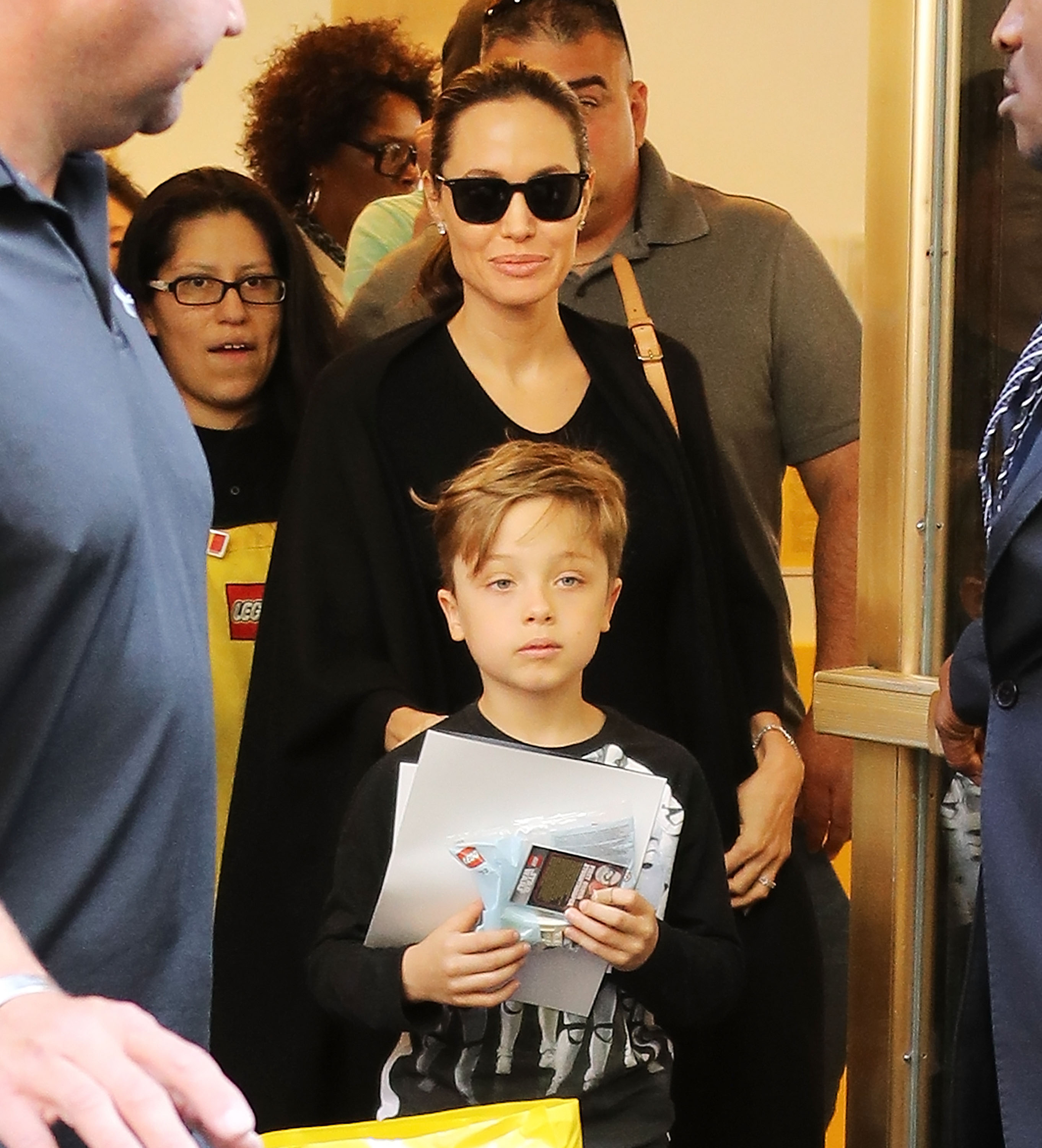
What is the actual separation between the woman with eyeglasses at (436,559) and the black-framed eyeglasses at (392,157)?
0.58 ft

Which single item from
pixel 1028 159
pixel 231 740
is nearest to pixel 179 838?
pixel 231 740

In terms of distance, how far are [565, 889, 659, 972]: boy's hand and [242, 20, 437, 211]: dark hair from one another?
1.08m

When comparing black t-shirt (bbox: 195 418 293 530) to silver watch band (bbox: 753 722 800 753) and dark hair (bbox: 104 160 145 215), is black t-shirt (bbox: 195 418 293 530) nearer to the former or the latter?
dark hair (bbox: 104 160 145 215)

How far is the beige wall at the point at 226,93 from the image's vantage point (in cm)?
227

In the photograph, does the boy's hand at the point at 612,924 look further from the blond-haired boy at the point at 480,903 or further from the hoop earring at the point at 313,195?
the hoop earring at the point at 313,195

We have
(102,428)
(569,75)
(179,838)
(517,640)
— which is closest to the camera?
(102,428)

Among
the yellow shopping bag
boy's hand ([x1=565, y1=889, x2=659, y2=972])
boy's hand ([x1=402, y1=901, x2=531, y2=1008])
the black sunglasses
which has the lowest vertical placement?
the yellow shopping bag

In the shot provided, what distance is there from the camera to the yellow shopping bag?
1263mm

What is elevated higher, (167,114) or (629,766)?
(167,114)

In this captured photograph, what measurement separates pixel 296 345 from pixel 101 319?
35.1 inches

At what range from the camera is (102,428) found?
48.1 inches

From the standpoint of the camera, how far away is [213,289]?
2164 millimetres

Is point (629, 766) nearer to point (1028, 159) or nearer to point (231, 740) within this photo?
point (231, 740)

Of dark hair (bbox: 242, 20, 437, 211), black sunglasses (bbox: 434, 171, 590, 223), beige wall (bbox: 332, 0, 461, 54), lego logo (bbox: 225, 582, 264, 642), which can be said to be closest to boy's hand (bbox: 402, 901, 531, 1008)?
lego logo (bbox: 225, 582, 264, 642)
